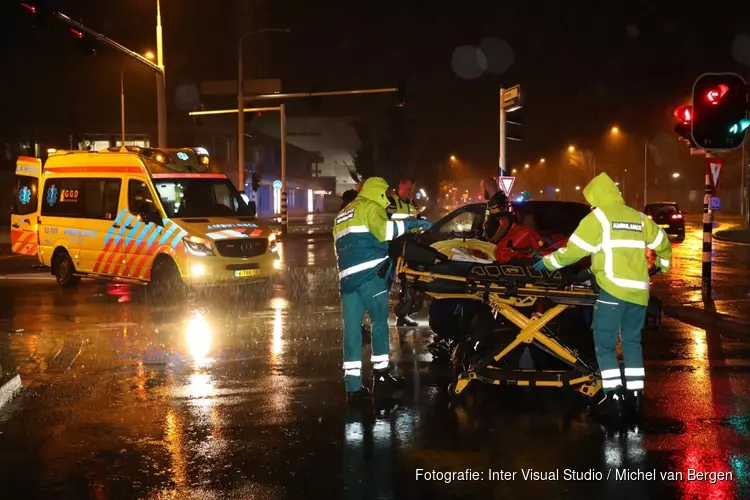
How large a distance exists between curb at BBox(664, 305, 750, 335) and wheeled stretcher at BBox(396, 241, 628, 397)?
4.22 m

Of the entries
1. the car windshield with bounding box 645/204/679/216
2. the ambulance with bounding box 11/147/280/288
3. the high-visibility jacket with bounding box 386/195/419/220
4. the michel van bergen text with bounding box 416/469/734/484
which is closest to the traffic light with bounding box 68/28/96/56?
the ambulance with bounding box 11/147/280/288

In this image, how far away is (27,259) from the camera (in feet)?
75.6

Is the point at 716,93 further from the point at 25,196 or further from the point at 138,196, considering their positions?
the point at 25,196

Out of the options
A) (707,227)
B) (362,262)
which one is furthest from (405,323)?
(707,227)

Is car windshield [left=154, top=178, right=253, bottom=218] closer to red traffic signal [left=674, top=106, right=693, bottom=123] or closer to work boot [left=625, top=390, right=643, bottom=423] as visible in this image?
red traffic signal [left=674, top=106, right=693, bottom=123]

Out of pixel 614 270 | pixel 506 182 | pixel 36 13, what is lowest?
pixel 614 270

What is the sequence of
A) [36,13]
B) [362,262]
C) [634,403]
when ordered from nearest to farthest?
[634,403] < [362,262] < [36,13]

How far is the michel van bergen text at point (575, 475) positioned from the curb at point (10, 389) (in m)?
3.86

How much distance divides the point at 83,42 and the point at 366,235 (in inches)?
525

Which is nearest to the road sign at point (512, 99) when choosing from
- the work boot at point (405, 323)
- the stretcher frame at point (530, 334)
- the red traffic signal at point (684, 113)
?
the red traffic signal at point (684, 113)

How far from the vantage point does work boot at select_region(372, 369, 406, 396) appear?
7102 mm

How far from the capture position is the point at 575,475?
16.4 feet

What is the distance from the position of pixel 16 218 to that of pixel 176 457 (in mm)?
13009

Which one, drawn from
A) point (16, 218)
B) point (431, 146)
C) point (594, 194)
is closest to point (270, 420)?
point (594, 194)
